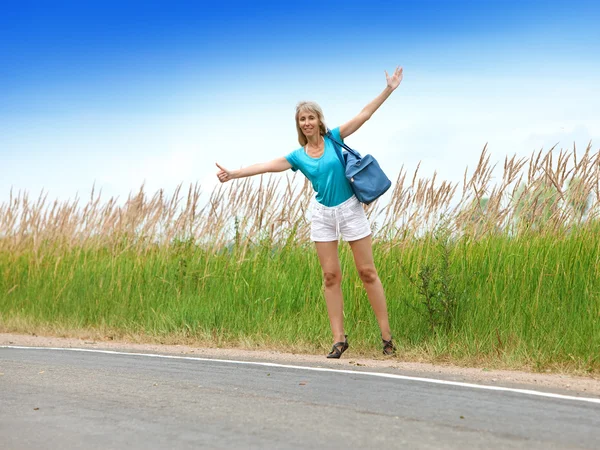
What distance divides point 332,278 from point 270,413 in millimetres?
3329

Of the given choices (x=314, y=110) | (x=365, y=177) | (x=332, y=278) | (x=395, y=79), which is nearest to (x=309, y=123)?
(x=314, y=110)

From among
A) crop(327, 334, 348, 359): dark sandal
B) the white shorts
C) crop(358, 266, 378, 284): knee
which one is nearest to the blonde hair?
the white shorts

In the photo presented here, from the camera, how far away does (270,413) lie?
21.9 feet

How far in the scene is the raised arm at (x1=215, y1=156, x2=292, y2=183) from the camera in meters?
9.91

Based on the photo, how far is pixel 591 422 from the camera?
6312 millimetres

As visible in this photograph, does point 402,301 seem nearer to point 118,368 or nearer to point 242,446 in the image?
point 118,368

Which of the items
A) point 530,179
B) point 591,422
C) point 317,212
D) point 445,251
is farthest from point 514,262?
point 591,422

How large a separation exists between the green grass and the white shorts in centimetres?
151

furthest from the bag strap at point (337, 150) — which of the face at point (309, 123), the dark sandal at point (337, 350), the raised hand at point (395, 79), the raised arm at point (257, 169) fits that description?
the dark sandal at point (337, 350)

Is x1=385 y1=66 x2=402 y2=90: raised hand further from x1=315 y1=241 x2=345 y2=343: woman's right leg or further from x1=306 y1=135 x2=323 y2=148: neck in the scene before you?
x1=315 y1=241 x2=345 y2=343: woman's right leg

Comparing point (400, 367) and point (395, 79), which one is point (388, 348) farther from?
point (395, 79)

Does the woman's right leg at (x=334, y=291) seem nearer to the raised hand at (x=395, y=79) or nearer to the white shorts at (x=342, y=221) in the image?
the white shorts at (x=342, y=221)

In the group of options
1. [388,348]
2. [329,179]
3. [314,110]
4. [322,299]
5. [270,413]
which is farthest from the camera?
[322,299]

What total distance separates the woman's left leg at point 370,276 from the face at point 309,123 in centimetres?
133
